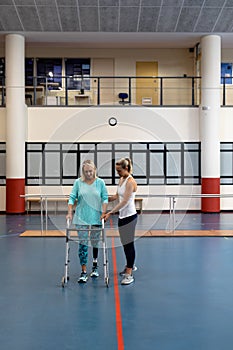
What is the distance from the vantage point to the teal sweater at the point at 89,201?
5.14 meters

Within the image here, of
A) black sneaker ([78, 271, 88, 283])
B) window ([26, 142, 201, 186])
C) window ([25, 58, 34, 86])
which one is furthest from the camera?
window ([25, 58, 34, 86])

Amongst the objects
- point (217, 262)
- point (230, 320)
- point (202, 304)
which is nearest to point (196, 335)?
point (230, 320)

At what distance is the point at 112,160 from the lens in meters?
13.8

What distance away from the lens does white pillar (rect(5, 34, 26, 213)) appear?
12773 millimetres

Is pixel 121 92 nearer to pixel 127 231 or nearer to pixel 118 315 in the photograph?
pixel 127 231

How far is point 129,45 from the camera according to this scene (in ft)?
46.4

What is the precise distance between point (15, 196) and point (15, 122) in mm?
2128

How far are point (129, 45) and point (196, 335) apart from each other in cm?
1179

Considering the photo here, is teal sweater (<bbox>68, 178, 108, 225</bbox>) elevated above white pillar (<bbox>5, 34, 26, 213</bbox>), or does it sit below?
below

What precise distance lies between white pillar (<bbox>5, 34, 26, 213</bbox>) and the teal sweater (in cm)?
813

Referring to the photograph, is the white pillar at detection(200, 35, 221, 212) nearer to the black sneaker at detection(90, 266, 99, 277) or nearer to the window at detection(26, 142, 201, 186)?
the window at detection(26, 142, 201, 186)

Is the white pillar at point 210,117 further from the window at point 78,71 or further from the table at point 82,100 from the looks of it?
the window at point 78,71

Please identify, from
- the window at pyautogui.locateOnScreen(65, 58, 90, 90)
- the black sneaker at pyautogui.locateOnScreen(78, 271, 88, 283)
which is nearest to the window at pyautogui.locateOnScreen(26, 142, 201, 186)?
the window at pyautogui.locateOnScreen(65, 58, 90, 90)

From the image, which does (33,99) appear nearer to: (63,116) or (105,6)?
(63,116)
